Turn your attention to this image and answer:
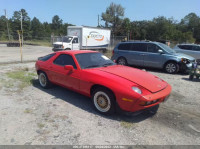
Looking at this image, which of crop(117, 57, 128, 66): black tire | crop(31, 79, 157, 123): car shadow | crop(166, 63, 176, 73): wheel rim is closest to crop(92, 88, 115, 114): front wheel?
crop(31, 79, 157, 123): car shadow

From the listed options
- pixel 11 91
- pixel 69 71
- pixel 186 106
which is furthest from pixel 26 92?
pixel 186 106

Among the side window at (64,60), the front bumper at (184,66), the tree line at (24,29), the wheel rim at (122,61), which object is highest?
the tree line at (24,29)

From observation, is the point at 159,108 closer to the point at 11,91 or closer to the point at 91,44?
the point at 11,91

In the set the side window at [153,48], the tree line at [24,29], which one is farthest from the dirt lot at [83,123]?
the tree line at [24,29]

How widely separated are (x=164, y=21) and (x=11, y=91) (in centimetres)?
5239

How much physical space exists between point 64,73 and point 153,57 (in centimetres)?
608

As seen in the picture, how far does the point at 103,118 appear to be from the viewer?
360 cm

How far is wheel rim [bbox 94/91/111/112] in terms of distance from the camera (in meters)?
3.56

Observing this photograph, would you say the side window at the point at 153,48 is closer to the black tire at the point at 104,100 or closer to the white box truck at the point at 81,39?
the black tire at the point at 104,100

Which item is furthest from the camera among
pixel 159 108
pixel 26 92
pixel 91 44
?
pixel 91 44

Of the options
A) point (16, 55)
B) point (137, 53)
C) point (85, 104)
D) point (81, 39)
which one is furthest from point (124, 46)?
point (16, 55)

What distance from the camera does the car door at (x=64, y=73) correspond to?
4.20 metres

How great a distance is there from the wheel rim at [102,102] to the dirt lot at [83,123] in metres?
0.19

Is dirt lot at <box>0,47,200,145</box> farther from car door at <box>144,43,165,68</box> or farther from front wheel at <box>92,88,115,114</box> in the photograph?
car door at <box>144,43,165,68</box>
